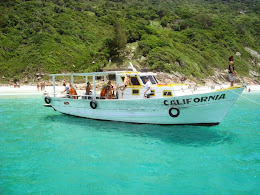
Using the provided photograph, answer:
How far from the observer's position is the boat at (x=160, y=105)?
1034 cm

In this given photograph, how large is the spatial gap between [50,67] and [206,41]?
45.3m

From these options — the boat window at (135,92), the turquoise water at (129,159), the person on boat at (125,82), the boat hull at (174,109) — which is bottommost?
the turquoise water at (129,159)

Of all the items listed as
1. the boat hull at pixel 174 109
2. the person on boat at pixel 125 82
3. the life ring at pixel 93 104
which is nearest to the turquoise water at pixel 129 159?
the boat hull at pixel 174 109

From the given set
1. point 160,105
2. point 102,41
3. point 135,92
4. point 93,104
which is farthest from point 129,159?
point 102,41

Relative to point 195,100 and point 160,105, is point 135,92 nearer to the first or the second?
point 160,105

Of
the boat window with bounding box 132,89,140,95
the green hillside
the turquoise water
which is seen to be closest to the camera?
the turquoise water

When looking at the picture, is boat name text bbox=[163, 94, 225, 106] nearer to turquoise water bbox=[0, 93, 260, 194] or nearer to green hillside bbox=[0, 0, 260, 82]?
turquoise water bbox=[0, 93, 260, 194]

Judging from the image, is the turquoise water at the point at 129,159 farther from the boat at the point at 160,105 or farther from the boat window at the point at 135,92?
the boat window at the point at 135,92

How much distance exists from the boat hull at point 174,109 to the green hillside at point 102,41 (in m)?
31.1

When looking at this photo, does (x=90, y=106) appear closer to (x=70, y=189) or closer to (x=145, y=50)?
(x=70, y=189)

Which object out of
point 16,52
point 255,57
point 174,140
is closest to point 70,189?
point 174,140

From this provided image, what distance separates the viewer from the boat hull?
10305mm

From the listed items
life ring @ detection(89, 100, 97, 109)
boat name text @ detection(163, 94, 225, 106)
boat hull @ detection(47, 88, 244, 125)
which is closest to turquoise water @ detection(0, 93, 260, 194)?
boat hull @ detection(47, 88, 244, 125)

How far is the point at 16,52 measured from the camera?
154 feet
